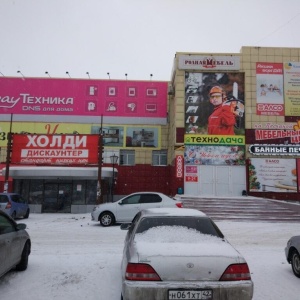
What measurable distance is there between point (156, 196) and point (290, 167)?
1663 centimetres

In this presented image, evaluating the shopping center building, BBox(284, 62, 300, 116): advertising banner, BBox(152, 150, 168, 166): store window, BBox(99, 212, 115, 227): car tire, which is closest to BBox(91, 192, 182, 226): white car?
BBox(99, 212, 115, 227): car tire

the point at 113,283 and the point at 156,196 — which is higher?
the point at 156,196

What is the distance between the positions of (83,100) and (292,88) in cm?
1996

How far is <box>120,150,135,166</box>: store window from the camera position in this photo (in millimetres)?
32094

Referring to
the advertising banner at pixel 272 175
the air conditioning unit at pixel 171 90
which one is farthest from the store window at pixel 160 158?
the advertising banner at pixel 272 175

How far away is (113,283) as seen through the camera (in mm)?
6133

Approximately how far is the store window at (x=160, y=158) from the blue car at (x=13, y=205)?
15.0 m

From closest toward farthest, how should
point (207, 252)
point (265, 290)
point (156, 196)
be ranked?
point (207, 252)
point (265, 290)
point (156, 196)

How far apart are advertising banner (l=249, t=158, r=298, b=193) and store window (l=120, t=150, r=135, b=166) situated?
37.4ft

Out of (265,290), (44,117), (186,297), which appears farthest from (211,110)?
(186,297)

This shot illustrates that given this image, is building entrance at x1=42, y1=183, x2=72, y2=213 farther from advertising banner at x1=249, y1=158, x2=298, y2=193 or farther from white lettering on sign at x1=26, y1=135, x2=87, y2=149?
advertising banner at x1=249, y1=158, x2=298, y2=193

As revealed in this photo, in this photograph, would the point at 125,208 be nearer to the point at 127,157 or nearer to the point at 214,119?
the point at 214,119

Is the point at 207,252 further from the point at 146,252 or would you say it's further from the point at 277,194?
the point at 277,194

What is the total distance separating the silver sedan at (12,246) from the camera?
5.72m
